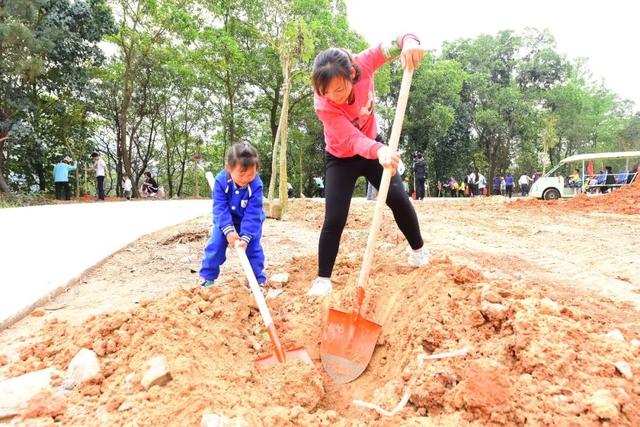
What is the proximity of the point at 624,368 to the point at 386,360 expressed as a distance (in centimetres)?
94

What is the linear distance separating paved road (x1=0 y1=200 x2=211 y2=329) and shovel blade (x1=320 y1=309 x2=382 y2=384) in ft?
5.57

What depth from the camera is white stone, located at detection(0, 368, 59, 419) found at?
1567mm

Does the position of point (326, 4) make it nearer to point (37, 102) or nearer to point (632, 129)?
point (37, 102)

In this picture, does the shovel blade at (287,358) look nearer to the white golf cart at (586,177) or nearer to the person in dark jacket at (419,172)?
the person in dark jacket at (419,172)

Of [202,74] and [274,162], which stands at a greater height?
[202,74]

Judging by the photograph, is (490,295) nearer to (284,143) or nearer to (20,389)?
(20,389)

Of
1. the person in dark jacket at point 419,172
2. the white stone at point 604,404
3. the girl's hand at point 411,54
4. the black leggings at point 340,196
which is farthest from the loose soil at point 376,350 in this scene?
the person in dark jacket at point 419,172

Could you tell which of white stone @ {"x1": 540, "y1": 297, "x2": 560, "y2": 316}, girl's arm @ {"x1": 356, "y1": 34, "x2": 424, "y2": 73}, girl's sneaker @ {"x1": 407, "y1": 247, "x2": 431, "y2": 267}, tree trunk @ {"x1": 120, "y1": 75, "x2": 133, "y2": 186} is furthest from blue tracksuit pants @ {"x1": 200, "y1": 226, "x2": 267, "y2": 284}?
tree trunk @ {"x1": 120, "y1": 75, "x2": 133, "y2": 186}

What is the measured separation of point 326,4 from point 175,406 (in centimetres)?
1824

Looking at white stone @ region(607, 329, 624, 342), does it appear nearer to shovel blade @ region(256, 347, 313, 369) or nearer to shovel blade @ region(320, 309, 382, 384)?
shovel blade @ region(320, 309, 382, 384)

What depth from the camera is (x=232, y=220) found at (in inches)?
119

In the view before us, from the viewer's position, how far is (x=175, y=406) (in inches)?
60.1

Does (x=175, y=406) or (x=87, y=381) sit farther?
(x=87, y=381)

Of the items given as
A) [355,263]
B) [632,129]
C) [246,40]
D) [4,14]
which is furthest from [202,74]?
[632,129]
